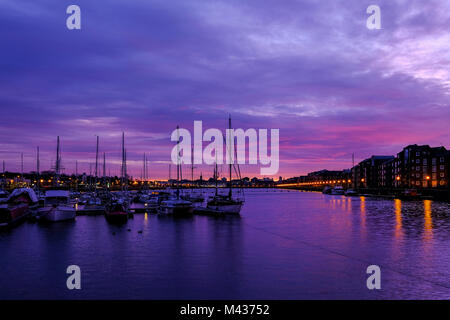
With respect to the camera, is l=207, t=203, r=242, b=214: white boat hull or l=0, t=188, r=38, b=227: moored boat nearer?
l=0, t=188, r=38, b=227: moored boat

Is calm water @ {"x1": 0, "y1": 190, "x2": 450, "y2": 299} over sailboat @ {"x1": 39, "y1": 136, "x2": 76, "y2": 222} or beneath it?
beneath

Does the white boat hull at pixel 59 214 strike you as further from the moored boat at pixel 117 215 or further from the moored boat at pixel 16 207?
the moored boat at pixel 117 215

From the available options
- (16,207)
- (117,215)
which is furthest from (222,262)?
(16,207)

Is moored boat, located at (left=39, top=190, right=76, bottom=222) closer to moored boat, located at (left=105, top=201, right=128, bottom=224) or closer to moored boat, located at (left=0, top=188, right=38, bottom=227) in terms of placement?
moored boat, located at (left=0, top=188, right=38, bottom=227)

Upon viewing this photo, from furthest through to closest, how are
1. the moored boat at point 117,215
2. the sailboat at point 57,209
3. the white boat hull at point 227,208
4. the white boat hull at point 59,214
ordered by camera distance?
the white boat hull at point 227,208 → the moored boat at point 117,215 → the sailboat at point 57,209 → the white boat hull at point 59,214

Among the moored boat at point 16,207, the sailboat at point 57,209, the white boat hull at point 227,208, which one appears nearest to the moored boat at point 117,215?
the sailboat at point 57,209

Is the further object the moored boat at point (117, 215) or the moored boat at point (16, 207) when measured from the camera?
the moored boat at point (117, 215)

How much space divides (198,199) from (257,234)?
65366 mm

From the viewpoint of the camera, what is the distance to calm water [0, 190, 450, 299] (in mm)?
24344

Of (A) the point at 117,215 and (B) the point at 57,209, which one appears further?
(A) the point at 117,215

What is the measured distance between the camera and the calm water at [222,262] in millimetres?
24344

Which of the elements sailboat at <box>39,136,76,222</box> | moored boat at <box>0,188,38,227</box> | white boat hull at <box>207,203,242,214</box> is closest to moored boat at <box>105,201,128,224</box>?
sailboat at <box>39,136,76,222</box>

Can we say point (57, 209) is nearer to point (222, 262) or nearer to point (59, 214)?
point (59, 214)

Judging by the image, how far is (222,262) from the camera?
109 ft
